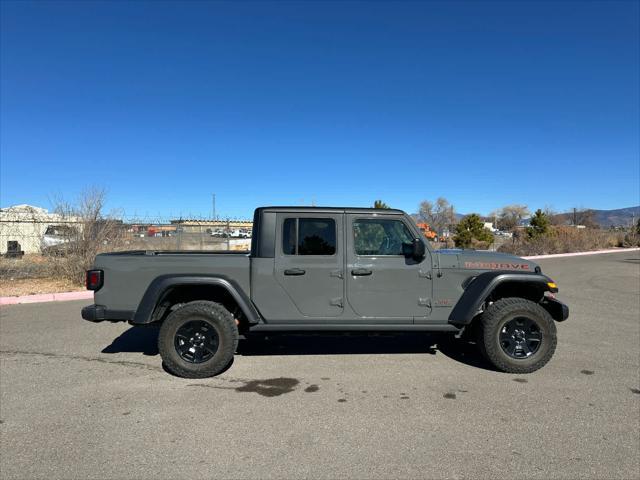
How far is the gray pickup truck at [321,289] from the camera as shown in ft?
13.9

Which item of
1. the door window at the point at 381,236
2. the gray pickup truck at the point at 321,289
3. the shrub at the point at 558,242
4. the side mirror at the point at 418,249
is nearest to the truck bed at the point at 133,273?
the gray pickup truck at the point at 321,289

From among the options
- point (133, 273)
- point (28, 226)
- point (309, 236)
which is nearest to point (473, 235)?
point (309, 236)

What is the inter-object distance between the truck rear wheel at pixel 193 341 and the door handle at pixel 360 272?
1.43 m

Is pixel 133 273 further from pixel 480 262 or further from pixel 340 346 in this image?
pixel 480 262

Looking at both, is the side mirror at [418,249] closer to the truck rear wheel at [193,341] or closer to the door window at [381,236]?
the door window at [381,236]

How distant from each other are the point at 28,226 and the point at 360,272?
17.9 m

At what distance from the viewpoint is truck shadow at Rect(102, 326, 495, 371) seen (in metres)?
5.04

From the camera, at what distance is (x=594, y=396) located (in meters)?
3.76

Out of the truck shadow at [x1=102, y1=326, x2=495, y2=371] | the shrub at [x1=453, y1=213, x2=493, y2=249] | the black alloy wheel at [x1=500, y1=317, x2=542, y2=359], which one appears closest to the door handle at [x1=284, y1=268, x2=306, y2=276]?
the truck shadow at [x1=102, y1=326, x2=495, y2=371]

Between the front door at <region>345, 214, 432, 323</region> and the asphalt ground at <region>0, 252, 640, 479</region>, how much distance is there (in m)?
0.67

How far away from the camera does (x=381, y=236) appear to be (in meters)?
4.53

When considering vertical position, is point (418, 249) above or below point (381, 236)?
below

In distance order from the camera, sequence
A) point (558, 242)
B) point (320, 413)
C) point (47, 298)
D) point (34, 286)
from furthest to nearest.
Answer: point (558, 242), point (34, 286), point (47, 298), point (320, 413)

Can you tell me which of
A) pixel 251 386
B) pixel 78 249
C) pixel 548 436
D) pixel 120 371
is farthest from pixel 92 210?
pixel 548 436
